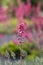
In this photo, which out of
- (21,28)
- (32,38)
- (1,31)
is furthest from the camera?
(1,31)

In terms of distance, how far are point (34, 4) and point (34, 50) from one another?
42.8ft

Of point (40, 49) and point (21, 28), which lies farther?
point (40, 49)

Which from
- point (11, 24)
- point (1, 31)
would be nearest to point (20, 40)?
point (1, 31)

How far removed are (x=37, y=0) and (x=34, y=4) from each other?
0.37 meters

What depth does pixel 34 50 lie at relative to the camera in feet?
26.7

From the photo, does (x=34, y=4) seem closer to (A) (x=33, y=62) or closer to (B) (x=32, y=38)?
(B) (x=32, y=38)

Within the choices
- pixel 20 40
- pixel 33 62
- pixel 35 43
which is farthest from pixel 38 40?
pixel 20 40

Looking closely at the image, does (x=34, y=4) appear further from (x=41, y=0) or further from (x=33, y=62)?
(x=33, y=62)

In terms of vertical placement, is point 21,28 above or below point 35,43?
above

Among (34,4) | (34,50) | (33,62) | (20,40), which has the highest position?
(20,40)

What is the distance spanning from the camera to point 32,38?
8.71 meters

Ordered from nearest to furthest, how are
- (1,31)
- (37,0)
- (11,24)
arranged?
(1,31) < (11,24) < (37,0)

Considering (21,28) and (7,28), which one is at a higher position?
(21,28)

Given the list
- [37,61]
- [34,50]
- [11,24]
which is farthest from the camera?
[11,24]
